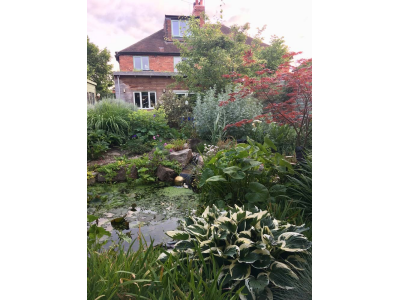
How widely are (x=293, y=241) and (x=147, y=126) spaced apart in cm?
487

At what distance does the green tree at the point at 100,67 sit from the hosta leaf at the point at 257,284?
1389 cm

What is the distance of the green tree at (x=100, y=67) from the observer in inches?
536

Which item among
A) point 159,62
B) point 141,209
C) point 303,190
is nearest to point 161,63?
point 159,62

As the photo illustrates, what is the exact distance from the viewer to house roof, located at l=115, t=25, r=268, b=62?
1066 centimetres

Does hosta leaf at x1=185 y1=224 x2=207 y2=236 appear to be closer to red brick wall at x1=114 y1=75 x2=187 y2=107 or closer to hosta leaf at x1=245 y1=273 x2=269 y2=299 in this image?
hosta leaf at x1=245 y1=273 x2=269 y2=299

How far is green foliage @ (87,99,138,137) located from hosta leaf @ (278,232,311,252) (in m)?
4.72

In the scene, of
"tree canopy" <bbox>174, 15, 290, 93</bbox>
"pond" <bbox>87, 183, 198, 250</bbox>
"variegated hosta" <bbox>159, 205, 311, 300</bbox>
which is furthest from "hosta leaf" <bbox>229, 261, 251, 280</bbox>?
"tree canopy" <bbox>174, 15, 290, 93</bbox>
